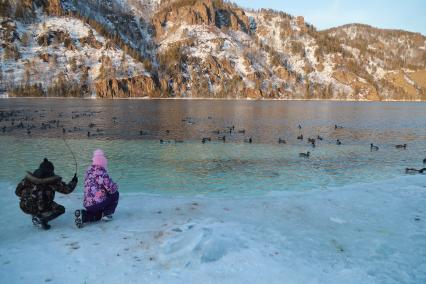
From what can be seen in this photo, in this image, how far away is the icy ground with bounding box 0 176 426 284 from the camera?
847 cm

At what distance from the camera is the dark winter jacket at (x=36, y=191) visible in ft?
36.2

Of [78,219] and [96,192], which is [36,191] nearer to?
[78,219]

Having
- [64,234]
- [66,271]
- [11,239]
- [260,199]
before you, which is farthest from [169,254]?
[260,199]

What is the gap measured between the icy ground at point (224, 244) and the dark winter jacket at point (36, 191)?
2.56 feet

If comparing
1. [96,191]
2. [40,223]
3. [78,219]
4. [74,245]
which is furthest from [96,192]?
[74,245]

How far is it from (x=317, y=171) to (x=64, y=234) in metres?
18.3

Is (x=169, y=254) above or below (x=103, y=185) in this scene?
below

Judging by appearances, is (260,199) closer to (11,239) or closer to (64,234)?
(64,234)

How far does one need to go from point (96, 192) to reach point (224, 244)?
4.75 m

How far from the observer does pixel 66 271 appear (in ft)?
27.9

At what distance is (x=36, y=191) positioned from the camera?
11148mm

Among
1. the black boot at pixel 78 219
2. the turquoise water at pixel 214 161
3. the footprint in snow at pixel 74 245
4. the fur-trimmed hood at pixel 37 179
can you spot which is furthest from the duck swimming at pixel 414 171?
the fur-trimmed hood at pixel 37 179

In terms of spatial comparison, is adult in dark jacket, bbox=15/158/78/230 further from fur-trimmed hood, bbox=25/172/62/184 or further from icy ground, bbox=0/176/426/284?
icy ground, bbox=0/176/426/284

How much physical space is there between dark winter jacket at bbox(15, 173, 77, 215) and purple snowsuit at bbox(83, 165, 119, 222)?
0.58m
